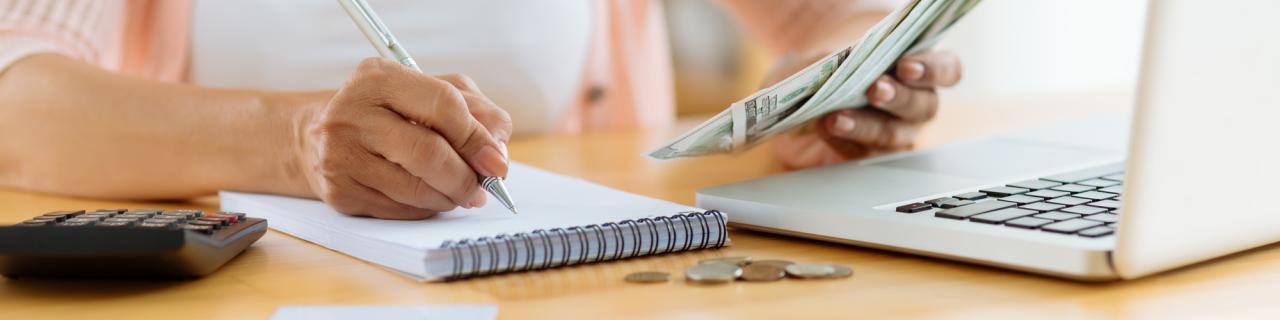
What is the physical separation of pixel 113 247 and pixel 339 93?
17 centimetres

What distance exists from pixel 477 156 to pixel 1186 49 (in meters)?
0.35

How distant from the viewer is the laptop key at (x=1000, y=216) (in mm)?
556

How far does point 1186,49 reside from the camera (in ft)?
1.47

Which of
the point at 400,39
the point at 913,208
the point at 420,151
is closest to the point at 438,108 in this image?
the point at 420,151

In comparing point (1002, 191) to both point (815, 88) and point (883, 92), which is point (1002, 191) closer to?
point (815, 88)

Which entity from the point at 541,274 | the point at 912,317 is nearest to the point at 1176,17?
the point at 912,317

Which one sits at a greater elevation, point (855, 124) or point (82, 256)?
point (855, 124)

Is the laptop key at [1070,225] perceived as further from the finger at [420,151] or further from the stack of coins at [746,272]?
the finger at [420,151]

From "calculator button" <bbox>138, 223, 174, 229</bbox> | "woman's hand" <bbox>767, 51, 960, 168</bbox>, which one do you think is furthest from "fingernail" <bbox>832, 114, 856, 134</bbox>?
"calculator button" <bbox>138, 223, 174, 229</bbox>

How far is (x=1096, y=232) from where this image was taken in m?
0.52

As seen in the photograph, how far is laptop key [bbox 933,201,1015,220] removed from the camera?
1.87ft

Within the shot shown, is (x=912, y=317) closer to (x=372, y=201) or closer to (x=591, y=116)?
(x=372, y=201)

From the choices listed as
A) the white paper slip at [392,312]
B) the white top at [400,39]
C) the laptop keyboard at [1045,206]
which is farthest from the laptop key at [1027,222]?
the white top at [400,39]

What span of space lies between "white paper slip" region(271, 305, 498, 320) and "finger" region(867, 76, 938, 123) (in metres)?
0.50
